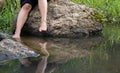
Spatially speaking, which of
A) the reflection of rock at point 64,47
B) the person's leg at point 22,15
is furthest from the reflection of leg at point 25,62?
the person's leg at point 22,15

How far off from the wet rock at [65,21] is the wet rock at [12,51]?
63.2 inches

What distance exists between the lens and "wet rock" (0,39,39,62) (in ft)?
13.8

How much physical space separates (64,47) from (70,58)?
682mm

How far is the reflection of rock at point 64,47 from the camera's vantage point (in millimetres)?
4426

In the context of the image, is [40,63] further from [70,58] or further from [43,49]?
[43,49]

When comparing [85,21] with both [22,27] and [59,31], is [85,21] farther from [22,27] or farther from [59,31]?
[22,27]

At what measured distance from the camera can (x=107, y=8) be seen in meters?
8.77

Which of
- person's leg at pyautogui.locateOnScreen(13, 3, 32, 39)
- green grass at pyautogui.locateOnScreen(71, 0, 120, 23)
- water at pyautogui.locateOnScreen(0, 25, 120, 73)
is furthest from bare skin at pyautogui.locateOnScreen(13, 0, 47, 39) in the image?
green grass at pyautogui.locateOnScreen(71, 0, 120, 23)

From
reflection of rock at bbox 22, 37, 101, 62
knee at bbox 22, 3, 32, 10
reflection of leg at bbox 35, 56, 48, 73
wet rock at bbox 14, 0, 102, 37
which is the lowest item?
reflection of leg at bbox 35, 56, 48, 73

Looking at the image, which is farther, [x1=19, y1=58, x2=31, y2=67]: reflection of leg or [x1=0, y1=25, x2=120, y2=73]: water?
[x1=19, y1=58, x2=31, y2=67]: reflection of leg

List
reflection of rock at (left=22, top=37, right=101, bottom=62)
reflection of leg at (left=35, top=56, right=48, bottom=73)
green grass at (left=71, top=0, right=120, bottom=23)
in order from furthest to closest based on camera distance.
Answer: green grass at (left=71, top=0, right=120, bottom=23)
reflection of rock at (left=22, top=37, right=101, bottom=62)
reflection of leg at (left=35, top=56, right=48, bottom=73)

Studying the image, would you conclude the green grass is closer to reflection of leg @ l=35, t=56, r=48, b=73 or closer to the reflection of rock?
the reflection of rock

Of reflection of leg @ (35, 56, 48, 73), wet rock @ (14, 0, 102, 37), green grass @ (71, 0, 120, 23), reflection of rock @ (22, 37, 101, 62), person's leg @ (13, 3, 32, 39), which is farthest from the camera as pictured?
green grass @ (71, 0, 120, 23)

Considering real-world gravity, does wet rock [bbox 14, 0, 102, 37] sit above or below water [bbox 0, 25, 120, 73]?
above
